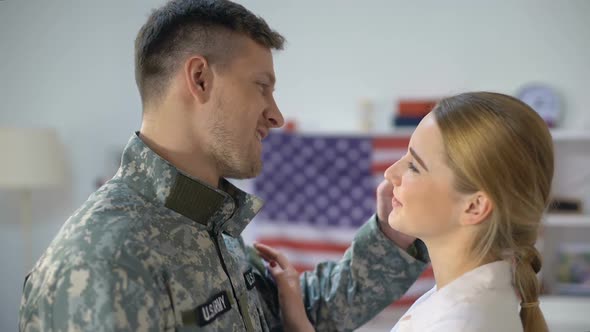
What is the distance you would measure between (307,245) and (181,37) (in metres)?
2.71

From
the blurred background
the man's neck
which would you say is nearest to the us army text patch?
the man's neck

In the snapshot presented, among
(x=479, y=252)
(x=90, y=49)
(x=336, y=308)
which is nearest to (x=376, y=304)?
(x=336, y=308)

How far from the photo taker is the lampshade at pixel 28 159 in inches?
136

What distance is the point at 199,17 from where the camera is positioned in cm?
134

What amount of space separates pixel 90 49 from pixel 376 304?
3169 millimetres

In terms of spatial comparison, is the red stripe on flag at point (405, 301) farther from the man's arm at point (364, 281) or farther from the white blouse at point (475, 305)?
the white blouse at point (475, 305)

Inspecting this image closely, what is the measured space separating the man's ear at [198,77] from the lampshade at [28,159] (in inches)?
103

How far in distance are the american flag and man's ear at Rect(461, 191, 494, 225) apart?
259 centimetres

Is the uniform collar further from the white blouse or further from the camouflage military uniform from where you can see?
the white blouse

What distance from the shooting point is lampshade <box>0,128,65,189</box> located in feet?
11.3

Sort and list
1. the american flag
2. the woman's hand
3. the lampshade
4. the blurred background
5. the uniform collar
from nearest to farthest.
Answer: the uniform collar
the woman's hand
the lampshade
the blurred background
the american flag

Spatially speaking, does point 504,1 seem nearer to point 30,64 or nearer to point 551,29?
point 551,29

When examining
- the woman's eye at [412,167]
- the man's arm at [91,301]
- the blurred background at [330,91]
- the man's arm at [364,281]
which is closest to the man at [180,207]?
the man's arm at [91,301]

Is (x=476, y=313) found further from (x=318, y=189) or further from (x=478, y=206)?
(x=318, y=189)
